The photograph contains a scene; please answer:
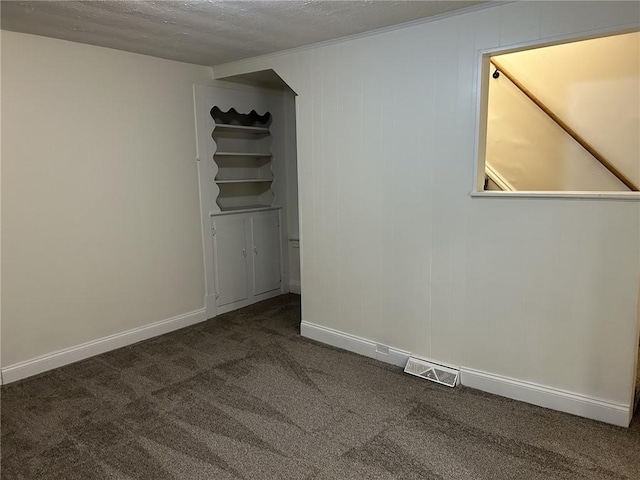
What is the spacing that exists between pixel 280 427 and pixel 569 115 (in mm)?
2780

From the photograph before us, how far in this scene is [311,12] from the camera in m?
2.61

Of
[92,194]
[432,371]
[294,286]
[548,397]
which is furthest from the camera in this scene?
[294,286]

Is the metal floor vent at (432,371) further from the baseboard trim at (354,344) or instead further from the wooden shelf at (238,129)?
the wooden shelf at (238,129)

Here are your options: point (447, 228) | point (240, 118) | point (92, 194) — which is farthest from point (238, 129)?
point (447, 228)

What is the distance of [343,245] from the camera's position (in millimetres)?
3445

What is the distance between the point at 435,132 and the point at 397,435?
5.94 feet

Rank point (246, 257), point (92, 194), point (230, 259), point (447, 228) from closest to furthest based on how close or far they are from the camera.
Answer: point (447, 228), point (92, 194), point (230, 259), point (246, 257)

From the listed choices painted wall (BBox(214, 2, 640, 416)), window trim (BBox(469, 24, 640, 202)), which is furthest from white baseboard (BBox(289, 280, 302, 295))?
window trim (BBox(469, 24, 640, 202))

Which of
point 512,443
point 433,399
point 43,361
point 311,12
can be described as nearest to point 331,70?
point 311,12

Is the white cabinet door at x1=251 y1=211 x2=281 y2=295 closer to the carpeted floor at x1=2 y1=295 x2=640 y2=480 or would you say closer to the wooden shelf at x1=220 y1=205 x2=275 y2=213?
the wooden shelf at x1=220 y1=205 x2=275 y2=213

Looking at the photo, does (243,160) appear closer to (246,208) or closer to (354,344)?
(246,208)

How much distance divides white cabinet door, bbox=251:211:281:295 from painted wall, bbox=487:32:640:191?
7.91 ft

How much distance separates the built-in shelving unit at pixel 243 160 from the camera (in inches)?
181

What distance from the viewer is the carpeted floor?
2129 millimetres
